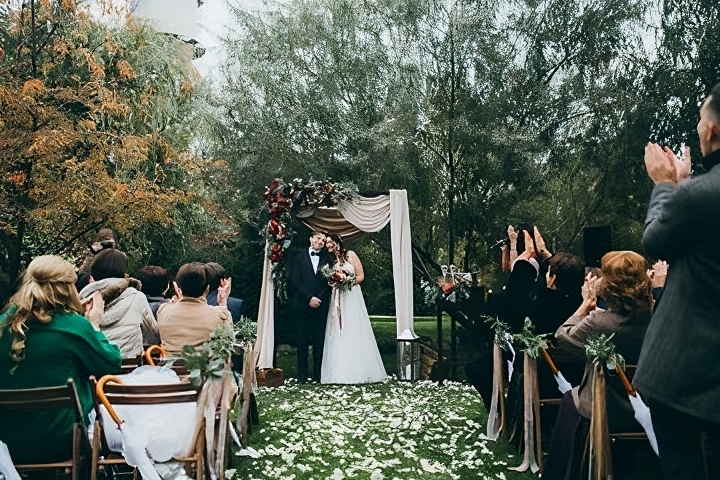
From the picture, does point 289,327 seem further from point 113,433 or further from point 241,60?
point 113,433

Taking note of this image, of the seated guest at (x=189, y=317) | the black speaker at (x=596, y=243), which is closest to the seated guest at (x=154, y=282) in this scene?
the seated guest at (x=189, y=317)

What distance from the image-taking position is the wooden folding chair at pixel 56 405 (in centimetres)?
401

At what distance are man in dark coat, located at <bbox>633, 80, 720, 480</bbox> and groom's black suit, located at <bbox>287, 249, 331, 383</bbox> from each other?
852 centimetres

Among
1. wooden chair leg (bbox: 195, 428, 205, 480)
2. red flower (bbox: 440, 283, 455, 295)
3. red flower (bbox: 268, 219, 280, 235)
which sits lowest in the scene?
wooden chair leg (bbox: 195, 428, 205, 480)

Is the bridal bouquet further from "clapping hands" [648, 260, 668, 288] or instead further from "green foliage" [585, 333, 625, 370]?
"green foliage" [585, 333, 625, 370]

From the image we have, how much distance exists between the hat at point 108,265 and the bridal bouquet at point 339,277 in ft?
17.0

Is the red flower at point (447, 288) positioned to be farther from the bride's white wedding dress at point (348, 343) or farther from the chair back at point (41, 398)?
the chair back at point (41, 398)

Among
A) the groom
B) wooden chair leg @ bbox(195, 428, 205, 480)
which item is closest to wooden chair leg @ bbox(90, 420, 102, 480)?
wooden chair leg @ bbox(195, 428, 205, 480)

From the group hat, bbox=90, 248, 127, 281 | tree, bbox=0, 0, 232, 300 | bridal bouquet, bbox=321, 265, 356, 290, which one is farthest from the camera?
bridal bouquet, bbox=321, 265, 356, 290

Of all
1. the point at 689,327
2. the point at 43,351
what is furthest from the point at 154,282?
the point at 689,327

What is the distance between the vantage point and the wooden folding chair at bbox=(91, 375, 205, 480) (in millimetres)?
4152

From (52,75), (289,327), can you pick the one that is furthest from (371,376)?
(52,75)

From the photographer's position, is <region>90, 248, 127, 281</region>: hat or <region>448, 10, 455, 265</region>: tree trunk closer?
<region>90, 248, 127, 281</region>: hat

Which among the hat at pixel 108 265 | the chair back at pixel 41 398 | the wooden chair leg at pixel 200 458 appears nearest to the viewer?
the chair back at pixel 41 398
